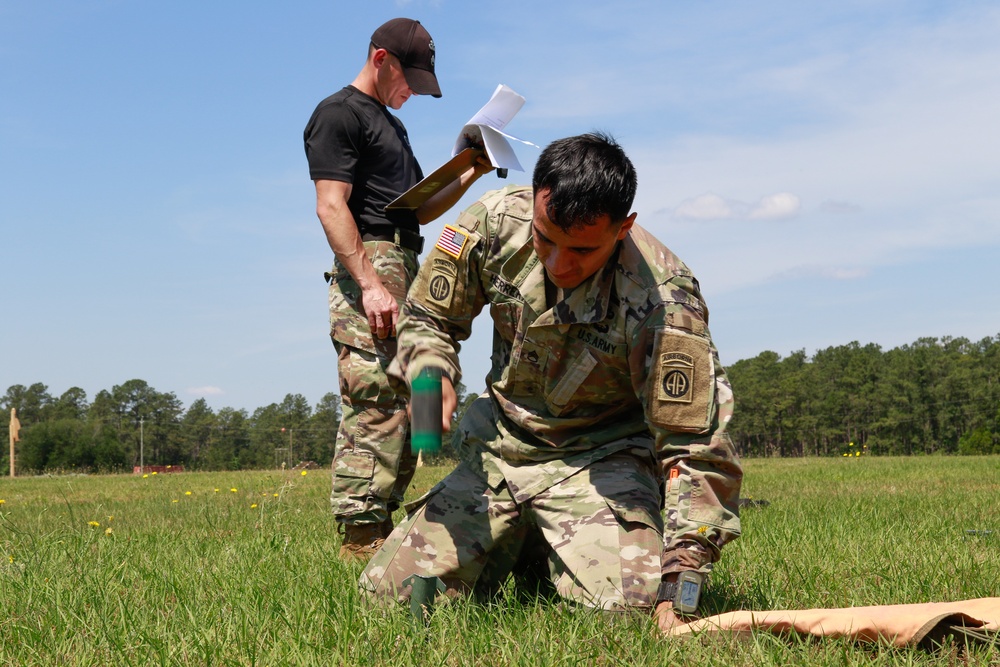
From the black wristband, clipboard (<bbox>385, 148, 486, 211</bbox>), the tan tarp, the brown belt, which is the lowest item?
the tan tarp

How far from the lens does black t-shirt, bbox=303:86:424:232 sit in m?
4.31

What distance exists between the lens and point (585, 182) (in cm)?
278

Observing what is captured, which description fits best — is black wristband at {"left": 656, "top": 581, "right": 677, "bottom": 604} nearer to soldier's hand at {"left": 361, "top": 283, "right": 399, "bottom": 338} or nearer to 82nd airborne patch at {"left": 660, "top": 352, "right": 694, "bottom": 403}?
82nd airborne patch at {"left": 660, "top": 352, "right": 694, "bottom": 403}

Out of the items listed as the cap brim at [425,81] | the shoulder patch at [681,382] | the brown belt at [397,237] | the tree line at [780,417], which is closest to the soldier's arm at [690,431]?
the shoulder patch at [681,382]

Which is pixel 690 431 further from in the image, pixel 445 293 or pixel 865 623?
pixel 445 293

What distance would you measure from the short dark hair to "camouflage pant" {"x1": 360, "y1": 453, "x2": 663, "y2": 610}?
3.25 feet

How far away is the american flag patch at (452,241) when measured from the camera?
334 cm

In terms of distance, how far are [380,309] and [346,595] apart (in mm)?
1404

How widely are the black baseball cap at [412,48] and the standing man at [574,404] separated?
1299mm

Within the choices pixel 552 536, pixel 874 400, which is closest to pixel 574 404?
pixel 552 536

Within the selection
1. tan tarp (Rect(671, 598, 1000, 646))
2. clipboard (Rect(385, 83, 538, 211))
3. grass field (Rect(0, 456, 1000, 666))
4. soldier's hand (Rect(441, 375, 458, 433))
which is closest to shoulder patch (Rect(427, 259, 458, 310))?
soldier's hand (Rect(441, 375, 458, 433))

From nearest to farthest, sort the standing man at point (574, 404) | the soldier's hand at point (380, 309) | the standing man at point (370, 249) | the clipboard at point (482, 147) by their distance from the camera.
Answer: the standing man at point (574, 404), the clipboard at point (482, 147), the soldier's hand at point (380, 309), the standing man at point (370, 249)

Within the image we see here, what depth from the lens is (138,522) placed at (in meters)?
5.90

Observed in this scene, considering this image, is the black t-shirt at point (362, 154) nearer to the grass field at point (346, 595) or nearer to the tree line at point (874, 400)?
the grass field at point (346, 595)
